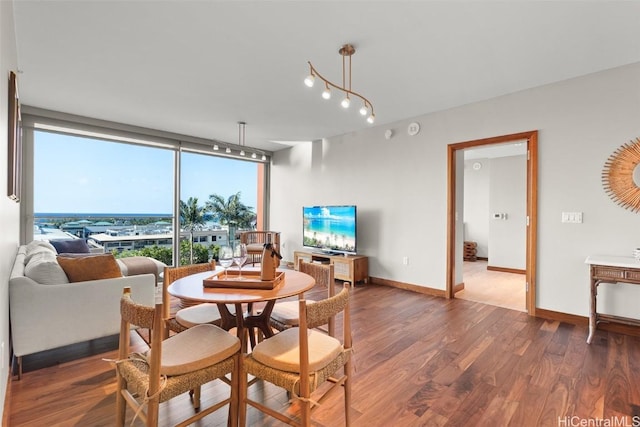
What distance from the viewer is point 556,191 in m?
3.37

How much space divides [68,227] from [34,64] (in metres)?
2.69

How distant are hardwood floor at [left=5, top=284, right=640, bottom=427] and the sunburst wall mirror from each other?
52.3 inches

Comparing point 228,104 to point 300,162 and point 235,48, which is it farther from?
point 300,162

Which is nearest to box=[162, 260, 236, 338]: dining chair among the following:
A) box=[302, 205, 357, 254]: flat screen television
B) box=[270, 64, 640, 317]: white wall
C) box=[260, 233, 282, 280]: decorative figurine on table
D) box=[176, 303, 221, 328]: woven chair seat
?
box=[176, 303, 221, 328]: woven chair seat

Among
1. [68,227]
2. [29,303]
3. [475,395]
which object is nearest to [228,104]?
[29,303]

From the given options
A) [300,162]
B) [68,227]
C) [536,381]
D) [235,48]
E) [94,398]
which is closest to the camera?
[94,398]

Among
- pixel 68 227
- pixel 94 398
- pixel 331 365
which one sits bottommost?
pixel 94 398

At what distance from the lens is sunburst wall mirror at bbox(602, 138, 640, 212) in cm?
291

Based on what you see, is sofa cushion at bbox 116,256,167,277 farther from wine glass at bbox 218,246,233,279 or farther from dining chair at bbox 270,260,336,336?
dining chair at bbox 270,260,336,336

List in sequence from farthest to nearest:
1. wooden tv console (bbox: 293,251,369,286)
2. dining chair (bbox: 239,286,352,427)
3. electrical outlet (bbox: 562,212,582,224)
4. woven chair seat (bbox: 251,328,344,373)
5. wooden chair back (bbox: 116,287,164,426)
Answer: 1. wooden tv console (bbox: 293,251,369,286)
2. electrical outlet (bbox: 562,212,582,224)
3. woven chair seat (bbox: 251,328,344,373)
4. dining chair (bbox: 239,286,352,427)
5. wooden chair back (bbox: 116,287,164,426)

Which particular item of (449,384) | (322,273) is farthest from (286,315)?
(449,384)

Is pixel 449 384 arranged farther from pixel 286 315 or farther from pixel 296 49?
pixel 296 49

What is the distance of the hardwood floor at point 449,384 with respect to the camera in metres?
1.76

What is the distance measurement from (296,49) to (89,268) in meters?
2.60
